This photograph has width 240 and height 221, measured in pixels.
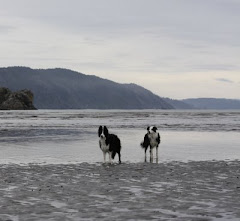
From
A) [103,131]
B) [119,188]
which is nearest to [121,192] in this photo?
[119,188]

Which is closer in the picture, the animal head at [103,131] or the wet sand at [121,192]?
the wet sand at [121,192]

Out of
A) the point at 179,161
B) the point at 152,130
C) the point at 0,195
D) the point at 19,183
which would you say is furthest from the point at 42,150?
the point at 0,195

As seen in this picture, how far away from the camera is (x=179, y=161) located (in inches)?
792

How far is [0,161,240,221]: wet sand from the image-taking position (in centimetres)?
958

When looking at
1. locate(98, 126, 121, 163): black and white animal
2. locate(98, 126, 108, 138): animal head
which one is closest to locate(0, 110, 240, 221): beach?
locate(98, 126, 121, 163): black and white animal

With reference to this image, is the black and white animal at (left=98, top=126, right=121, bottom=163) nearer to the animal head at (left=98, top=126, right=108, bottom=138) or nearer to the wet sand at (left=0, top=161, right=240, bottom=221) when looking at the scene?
the animal head at (left=98, top=126, right=108, bottom=138)

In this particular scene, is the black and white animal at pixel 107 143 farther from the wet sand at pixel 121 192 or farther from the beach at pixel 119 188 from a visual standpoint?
the wet sand at pixel 121 192

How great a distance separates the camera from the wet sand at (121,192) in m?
9.58

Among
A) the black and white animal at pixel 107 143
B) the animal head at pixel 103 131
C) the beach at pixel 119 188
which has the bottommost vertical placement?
the beach at pixel 119 188

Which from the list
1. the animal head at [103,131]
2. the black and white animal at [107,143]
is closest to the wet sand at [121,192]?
the black and white animal at [107,143]

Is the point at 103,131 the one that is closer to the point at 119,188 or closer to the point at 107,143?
the point at 107,143

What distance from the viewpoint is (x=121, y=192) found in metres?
12.2

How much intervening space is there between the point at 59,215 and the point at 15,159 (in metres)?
12.4

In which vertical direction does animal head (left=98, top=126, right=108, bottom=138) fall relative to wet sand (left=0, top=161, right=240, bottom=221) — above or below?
above
